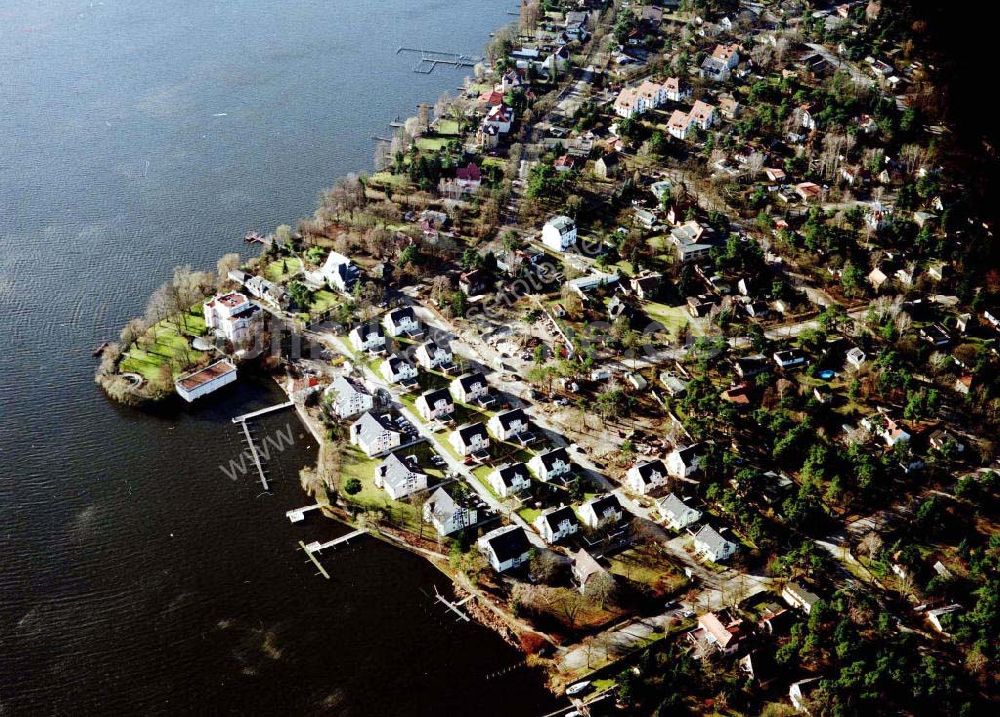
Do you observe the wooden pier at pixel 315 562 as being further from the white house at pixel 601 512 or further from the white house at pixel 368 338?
the white house at pixel 368 338

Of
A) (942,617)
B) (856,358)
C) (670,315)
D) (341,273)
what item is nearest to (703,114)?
(670,315)

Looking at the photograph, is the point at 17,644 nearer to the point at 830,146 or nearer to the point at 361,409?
the point at 361,409

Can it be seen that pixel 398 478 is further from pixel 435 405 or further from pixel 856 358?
pixel 856 358

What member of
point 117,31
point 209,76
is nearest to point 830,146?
point 209,76

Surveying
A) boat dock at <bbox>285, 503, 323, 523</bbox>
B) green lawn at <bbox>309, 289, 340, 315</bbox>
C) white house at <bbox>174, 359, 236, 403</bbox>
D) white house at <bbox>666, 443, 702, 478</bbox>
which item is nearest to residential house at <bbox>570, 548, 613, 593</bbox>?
white house at <bbox>666, 443, 702, 478</bbox>

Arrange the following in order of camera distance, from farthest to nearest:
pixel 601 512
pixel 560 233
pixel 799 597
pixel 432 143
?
pixel 432 143
pixel 560 233
pixel 601 512
pixel 799 597

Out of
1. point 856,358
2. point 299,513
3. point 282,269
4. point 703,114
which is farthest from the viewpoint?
point 703,114
